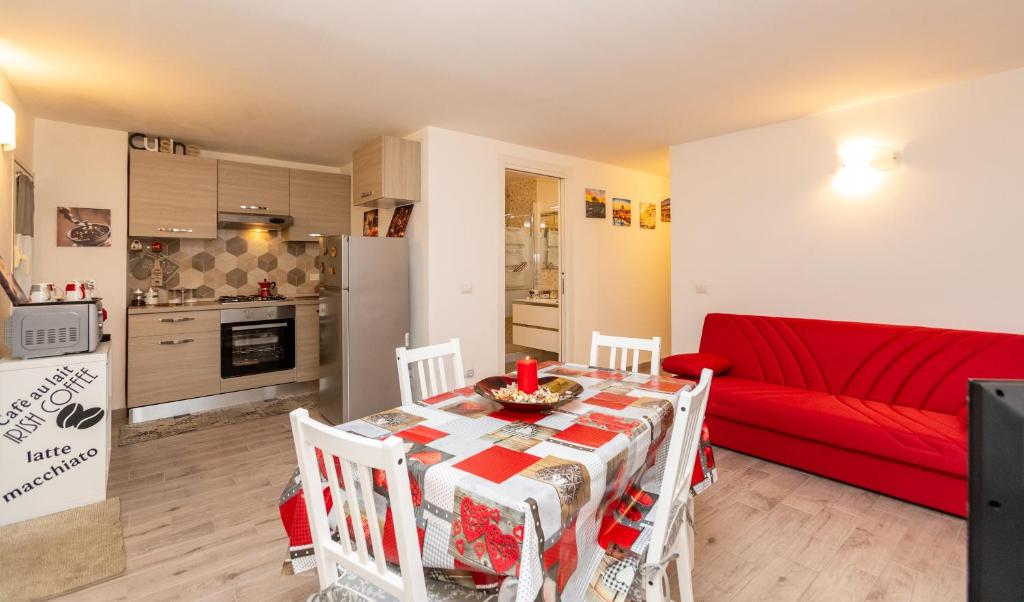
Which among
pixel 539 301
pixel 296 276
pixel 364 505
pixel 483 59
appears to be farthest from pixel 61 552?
pixel 539 301

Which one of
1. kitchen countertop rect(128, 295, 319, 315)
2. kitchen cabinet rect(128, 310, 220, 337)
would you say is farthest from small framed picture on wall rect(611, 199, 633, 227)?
kitchen cabinet rect(128, 310, 220, 337)

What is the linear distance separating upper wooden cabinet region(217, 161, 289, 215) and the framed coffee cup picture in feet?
2.77

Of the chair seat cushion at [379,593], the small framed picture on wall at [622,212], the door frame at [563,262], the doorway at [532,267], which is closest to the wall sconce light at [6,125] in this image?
the chair seat cushion at [379,593]

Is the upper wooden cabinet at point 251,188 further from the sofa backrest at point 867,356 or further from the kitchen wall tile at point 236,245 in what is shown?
the sofa backrest at point 867,356

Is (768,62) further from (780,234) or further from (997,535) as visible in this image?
(997,535)

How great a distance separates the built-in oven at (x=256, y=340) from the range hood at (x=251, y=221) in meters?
0.85

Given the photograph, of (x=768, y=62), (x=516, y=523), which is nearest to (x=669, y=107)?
(x=768, y=62)

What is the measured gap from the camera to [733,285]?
4.06 m

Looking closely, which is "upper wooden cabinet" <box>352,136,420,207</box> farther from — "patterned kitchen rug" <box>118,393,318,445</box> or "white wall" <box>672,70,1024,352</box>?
"white wall" <box>672,70,1024,352</box>

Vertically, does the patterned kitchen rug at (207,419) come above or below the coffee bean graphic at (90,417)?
below

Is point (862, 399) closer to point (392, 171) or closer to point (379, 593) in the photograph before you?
point (379, 593)

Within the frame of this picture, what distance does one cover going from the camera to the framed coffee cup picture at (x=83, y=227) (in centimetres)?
369

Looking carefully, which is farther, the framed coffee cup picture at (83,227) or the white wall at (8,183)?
the framed coffee cup picture at (83,227)

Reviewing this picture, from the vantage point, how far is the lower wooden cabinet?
3857mm
